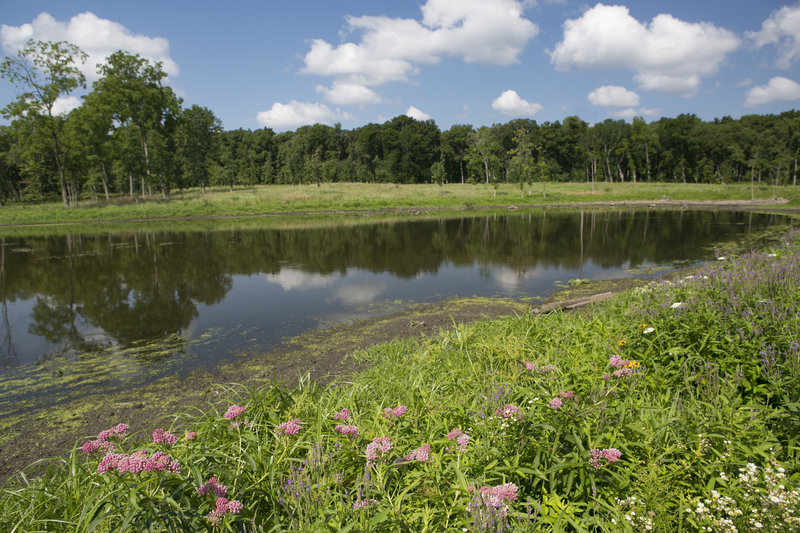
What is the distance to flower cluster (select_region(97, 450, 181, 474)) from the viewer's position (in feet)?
6.74

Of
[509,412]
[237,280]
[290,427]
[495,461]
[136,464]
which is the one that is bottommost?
[237,280]

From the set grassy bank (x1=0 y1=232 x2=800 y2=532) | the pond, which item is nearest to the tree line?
the pond

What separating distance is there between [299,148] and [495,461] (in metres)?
72.9

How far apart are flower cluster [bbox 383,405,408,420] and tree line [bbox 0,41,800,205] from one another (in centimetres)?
5353

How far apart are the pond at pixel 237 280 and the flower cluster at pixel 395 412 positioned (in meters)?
6.20

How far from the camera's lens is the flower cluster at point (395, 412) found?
302cm

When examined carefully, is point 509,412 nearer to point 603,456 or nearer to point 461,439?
point 461,439

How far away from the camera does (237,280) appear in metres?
16.7

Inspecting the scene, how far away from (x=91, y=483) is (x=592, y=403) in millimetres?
3453

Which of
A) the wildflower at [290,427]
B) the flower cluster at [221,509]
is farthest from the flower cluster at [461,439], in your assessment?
the flower cluster at [221,509]

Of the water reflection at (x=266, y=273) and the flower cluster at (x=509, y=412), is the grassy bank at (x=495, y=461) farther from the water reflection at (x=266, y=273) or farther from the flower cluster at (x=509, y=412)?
the water reflection at (x=266, y=273)

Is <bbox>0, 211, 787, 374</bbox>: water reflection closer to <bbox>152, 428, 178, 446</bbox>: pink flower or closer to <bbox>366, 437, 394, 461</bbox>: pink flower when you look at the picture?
<bbox>152, 428, 178, 446</bbox>: pink flower

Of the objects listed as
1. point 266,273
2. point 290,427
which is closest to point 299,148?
point 266,273

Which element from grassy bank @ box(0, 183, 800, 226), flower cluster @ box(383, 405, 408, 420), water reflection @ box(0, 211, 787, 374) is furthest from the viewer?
grassy bank @ box(0, 183, 800, 226)
